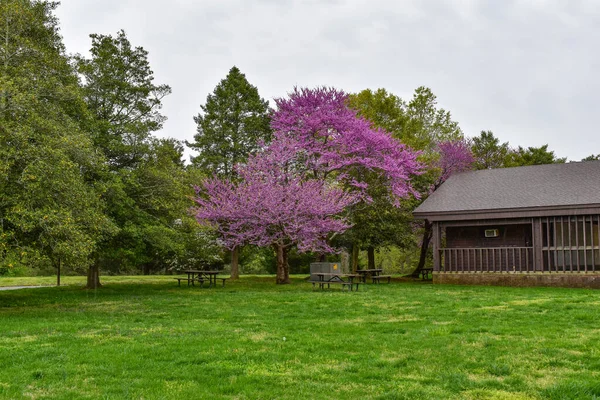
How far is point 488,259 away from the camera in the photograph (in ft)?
74.1

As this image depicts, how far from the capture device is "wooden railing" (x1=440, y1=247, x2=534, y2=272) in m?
21.7

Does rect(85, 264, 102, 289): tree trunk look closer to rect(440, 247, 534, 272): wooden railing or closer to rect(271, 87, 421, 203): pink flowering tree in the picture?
rect(271, 87, 421, 203): pink flowering tree

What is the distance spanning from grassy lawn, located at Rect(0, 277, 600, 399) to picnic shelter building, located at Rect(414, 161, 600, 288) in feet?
27.9

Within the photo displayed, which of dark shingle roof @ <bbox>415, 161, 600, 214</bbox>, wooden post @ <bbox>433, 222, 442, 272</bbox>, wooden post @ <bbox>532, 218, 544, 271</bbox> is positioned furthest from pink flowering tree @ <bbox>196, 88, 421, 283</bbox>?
wooden post @ <bbox>532, 218, 544, 271</bbox>

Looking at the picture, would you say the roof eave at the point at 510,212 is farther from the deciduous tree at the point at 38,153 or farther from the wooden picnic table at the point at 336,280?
the deciduous tree at the point at 38,153

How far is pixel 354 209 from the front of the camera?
26297mm

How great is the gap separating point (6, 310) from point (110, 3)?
1064 cm

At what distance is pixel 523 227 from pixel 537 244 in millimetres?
1588

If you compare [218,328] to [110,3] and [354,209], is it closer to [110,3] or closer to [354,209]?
[110,3]

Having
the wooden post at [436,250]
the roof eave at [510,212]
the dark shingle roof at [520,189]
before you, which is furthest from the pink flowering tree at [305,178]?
the wooden post at [436,250]

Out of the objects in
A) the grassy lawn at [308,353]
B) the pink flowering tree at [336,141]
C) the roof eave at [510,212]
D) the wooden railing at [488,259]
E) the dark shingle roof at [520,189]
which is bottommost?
the grassy lawn at [308,353]

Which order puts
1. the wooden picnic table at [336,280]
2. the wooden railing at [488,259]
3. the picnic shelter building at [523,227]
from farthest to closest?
the wooden railing at [488,259] → the picnic shelter building at [523,227] → the wooden picnic table at [336,280]

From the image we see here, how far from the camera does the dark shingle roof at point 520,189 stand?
2088cm

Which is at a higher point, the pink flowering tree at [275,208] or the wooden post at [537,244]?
the pink flowering tree at [275,208]
